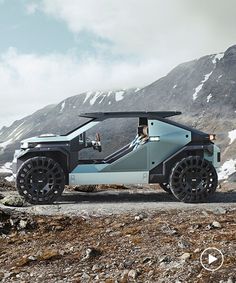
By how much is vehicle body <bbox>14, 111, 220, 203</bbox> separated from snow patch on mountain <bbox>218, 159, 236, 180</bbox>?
5037 inches

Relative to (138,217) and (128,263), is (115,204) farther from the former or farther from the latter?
(128,263)

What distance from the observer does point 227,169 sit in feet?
491

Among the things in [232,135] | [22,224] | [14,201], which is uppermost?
[232,135]

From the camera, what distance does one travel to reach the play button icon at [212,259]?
18.3ft

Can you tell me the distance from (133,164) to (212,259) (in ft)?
15.7

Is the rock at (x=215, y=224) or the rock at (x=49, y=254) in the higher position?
the rock at (x=215, y=224)

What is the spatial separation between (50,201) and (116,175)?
5.34 ft

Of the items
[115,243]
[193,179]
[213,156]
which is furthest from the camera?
[213,156]

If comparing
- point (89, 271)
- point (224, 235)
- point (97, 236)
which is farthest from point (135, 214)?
point (89, 271)

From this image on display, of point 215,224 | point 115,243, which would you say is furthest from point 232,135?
point 115,243

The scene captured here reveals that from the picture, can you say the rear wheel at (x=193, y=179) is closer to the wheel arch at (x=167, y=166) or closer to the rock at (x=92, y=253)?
the wheel arch at (x=167, y=166)

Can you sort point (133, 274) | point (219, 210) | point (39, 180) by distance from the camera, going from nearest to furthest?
point (133, 274) < point (219, 210) < point (39, 180)

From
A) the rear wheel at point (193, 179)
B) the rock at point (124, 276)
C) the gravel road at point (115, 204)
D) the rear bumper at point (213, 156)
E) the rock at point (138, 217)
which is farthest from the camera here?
the rear bumper at point (213, 156)

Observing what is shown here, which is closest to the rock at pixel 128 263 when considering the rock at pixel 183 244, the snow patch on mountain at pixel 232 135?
the rock at pixel 183 244
